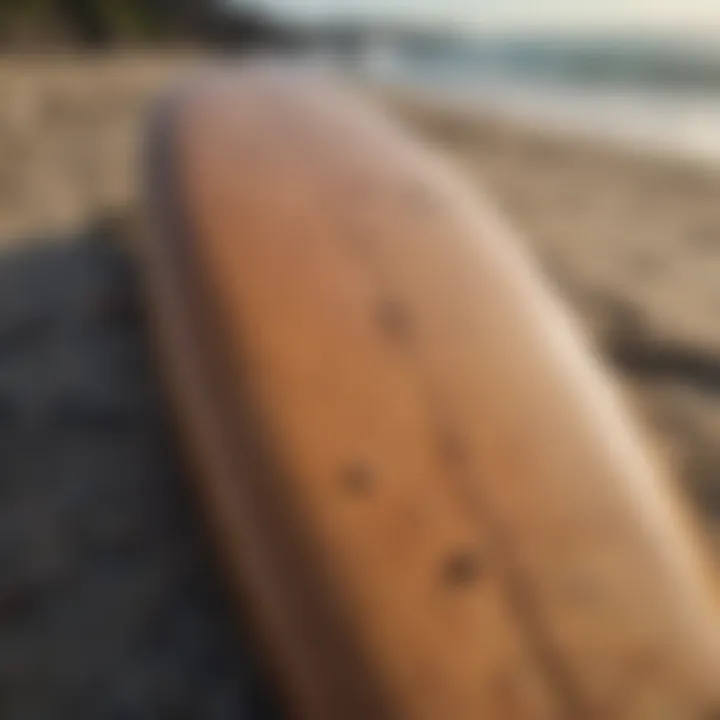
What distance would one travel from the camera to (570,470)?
48.3 inches

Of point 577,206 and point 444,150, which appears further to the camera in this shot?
point 444,150

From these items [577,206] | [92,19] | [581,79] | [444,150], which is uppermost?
[92,19]

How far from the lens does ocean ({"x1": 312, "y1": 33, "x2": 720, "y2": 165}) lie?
13.7 ft

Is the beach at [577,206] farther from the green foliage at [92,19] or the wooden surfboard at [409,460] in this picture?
the green foliage at [92,19]

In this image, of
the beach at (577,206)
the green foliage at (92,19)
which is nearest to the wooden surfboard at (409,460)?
the beach at (577,206)

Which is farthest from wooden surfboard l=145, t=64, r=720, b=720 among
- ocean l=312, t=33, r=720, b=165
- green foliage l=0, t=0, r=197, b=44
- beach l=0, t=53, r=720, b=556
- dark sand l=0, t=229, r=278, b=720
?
green foliage l=0, t=0, r=197, b=44

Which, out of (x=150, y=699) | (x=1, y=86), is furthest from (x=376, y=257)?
(x=1, y=86)

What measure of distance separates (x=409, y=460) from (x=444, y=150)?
96.8 inches

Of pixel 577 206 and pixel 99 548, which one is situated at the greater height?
pixel 577 206

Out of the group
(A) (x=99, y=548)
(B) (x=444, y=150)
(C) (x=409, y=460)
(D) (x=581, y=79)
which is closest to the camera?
(C) (x=409, y=460)

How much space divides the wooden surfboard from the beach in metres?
0.38

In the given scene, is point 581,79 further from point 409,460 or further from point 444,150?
point 409,460

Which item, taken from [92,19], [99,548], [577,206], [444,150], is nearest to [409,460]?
[99,548]

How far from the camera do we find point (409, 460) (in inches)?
47.8
